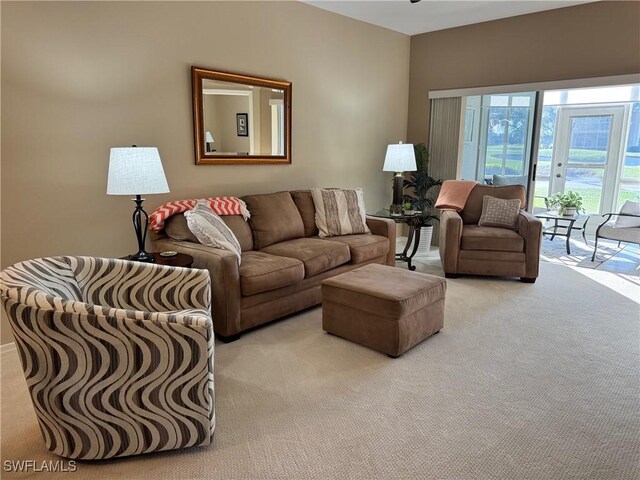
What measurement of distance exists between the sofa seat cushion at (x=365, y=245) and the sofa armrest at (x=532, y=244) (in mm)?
1352

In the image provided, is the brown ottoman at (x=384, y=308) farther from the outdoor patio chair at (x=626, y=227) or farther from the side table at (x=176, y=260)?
the outdoor patio chair at (x=626, y=227)

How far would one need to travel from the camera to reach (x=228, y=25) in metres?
3.78

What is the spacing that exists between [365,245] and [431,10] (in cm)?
276

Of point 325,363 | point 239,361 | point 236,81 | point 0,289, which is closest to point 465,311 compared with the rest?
point 325,363

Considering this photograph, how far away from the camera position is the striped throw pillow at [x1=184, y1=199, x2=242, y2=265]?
307 cm

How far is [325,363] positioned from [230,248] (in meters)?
1.02

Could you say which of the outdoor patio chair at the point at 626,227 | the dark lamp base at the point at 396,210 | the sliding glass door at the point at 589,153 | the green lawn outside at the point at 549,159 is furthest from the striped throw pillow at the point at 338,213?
the sliding glass door at the point at 589,153

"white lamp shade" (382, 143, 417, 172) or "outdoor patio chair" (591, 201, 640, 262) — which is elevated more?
"white lamp shade" (382, 143, 417, 172)

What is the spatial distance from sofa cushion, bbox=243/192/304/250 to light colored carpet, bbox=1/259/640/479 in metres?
0.76

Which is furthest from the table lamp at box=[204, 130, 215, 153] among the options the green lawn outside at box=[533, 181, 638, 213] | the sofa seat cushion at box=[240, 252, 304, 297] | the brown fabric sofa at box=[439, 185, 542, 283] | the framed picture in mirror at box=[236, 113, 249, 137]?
the green lawn outside at box=[533, 181, 638, 213]

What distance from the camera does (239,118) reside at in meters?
4.02

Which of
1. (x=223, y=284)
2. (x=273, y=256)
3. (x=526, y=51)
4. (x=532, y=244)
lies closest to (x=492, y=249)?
(x=532, y=244)

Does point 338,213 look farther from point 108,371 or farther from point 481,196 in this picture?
point 108,371

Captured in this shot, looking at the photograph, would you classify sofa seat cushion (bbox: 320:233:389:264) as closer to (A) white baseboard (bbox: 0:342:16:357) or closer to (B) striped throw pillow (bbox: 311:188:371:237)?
(B) striped throw pillow (bbox: 311:188:371:237)
